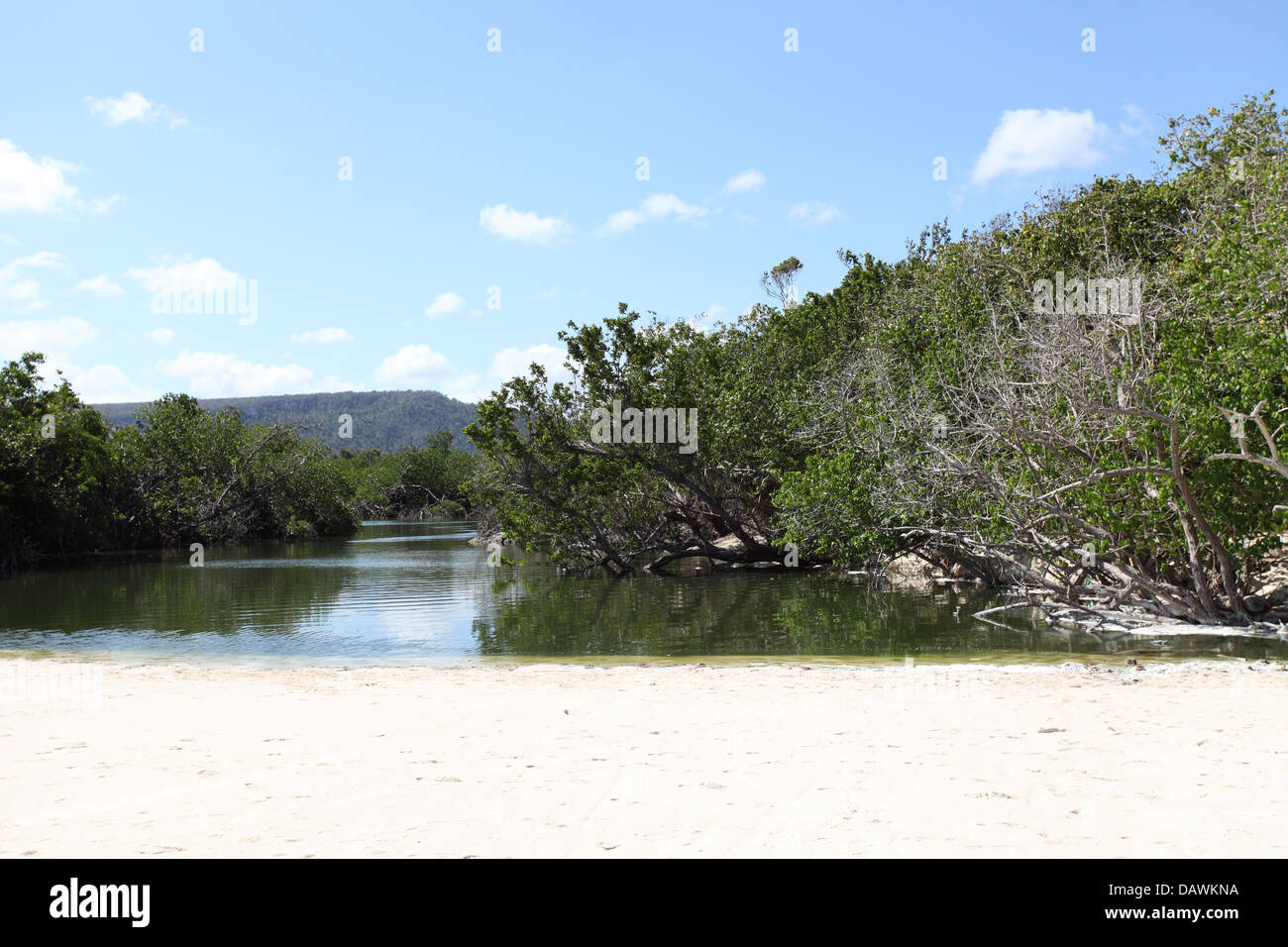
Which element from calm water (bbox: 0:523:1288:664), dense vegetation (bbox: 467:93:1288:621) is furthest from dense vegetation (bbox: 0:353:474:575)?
dense vegetation (bbox: 467:93:1288:621)

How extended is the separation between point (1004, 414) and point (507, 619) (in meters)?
10.5

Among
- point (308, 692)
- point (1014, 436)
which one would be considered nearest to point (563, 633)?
point (308, 692)

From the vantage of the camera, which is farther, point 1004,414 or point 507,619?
point 507,619

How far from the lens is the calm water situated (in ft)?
47.3

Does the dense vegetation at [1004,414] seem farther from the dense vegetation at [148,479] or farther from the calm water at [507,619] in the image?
the dense vegetation at [148,479]

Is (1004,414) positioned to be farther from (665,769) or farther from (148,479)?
(148,479)

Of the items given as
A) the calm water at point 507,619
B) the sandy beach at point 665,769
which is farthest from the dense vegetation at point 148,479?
the sandy beach at point 665,769

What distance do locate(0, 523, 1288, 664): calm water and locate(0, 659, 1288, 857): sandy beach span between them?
3.91 meters

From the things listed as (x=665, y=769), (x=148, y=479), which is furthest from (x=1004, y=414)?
(x=148, y=479)

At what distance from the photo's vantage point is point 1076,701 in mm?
8773

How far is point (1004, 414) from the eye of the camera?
1477cm

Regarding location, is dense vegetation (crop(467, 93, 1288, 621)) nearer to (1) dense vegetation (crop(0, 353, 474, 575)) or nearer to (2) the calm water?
(2) the calm water

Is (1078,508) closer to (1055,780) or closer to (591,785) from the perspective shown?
(1055,780)

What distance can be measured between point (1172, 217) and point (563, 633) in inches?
656
